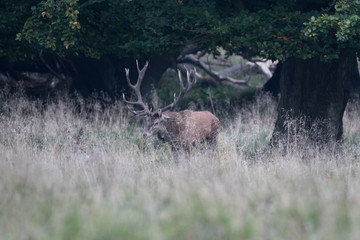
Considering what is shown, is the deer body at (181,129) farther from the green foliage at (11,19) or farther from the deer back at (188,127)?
the green foliage at (11,19)

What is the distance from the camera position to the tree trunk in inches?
400

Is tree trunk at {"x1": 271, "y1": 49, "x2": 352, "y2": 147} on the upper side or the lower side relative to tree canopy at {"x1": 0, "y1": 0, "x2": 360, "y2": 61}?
lower

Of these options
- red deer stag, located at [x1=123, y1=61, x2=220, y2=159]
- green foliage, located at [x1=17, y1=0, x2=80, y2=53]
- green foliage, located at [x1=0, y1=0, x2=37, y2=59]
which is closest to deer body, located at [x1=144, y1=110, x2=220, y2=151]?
red deer stag, located at [x1=123, y1=61, x2=220, y2=159]

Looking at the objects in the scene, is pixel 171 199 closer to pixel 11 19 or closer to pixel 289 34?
pixel 289 34

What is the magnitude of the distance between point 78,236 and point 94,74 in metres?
11.3

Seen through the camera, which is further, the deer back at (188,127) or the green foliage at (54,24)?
the deer back at (188,127)

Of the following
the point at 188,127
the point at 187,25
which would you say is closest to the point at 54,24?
the point at 187,25

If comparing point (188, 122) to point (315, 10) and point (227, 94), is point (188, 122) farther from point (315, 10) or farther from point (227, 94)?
point (227, 94)

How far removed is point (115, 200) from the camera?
5281mm

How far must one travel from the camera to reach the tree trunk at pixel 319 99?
10172 millimetres

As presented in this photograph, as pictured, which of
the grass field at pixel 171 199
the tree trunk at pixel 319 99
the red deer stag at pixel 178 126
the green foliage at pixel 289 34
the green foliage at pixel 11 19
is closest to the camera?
the grass field at pixel 171 199

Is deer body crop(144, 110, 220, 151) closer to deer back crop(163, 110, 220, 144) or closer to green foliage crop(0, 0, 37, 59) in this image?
deer back crop(163, 110, 220, 144)

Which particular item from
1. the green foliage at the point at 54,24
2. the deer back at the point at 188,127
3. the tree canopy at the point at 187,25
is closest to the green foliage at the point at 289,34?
the tree canopy at the point at 187,25

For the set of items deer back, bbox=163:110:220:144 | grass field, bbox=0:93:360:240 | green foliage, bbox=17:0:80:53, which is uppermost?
green foliage, bbox=17:0:80:53
